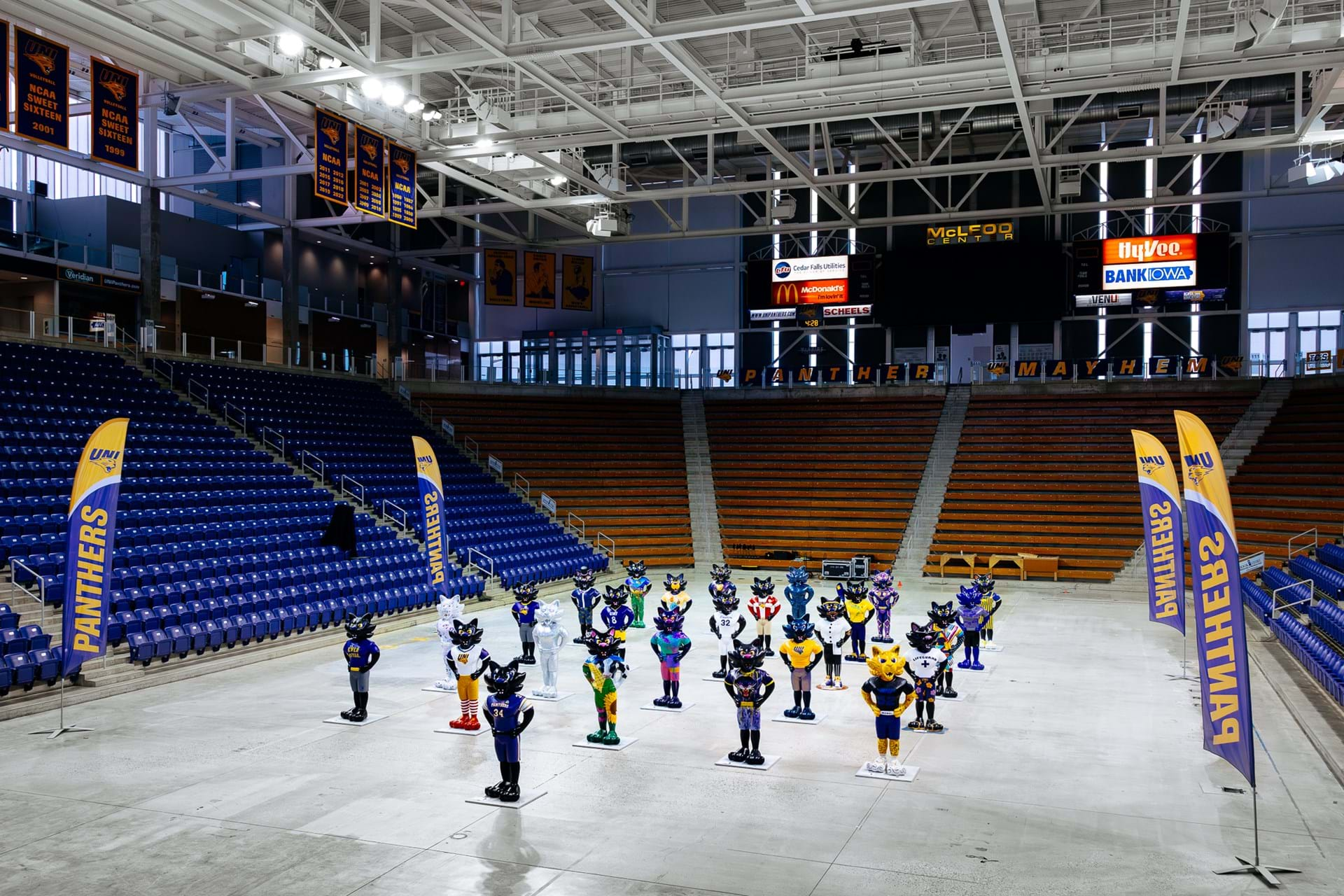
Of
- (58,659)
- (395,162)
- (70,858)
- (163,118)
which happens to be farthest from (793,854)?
(163,118)

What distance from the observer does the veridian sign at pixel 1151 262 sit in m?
30.4

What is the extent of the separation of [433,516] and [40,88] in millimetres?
9628

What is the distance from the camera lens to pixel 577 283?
3669cm

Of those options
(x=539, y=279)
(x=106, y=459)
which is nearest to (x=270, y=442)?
(x=539, y=279)

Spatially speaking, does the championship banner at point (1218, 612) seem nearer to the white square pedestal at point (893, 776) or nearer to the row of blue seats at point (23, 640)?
the white square pedestal at point (893, 776)

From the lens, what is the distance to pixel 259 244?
37.7m

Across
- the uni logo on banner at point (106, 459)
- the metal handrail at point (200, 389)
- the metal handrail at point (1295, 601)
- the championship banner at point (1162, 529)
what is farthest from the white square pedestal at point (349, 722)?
the metal handrail at point (200, 389)

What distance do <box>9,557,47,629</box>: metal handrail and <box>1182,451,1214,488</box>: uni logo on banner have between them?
15.9m

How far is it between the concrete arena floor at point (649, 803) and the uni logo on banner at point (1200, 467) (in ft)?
10.4

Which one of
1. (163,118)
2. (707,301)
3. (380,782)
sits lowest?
(380,782)

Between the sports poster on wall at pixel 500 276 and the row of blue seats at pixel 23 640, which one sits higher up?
the sports poster on wall at pixel 500 276

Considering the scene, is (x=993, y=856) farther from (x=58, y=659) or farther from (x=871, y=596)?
(x=58, y=659)

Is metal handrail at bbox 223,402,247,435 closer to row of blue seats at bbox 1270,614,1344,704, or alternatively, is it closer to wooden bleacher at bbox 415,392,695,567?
wooden bleacher at bbox 415,392,695,567

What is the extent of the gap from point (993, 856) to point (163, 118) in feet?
115
